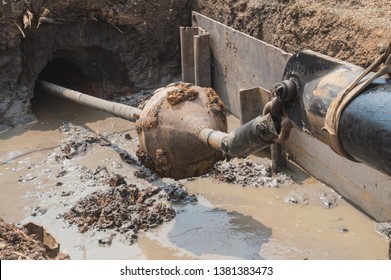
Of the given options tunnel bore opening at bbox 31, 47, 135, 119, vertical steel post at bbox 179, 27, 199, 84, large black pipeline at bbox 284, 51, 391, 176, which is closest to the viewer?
large black pipeline at bbox 284, 51, 391, 176

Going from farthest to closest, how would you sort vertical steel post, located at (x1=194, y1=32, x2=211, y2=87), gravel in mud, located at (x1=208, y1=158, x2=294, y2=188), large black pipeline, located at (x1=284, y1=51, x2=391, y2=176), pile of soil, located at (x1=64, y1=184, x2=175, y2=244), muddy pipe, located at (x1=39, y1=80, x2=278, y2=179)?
vertical steel post, located at (x1=194, y1=32, x2=211, y2=87) → gravel in mud, located at (x1=208, y1=158, x2=294, y2=188) → pile of soil, located at (x1=64, y1=184, x2=175, y2=244) → muddy pipe, located at (x1=39, y1=80, x2=278, y2=179) → large black pipeline, located at (x1=284, y1=51, x2=391, y2=176)

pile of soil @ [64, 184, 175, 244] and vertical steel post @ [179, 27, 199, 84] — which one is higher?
vertical steel post @ [179, 27, 199, 84]

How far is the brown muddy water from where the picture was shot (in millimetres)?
5738

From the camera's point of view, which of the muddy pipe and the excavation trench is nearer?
the muddy pipe

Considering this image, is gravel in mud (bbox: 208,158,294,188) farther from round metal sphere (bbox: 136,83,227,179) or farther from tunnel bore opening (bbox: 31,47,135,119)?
tunnel bore opening (bbox: 31,47,135,119)

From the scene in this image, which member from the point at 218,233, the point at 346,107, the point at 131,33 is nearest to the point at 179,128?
the point at 218,233

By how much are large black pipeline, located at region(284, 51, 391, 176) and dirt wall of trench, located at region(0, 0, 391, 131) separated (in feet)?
16.5

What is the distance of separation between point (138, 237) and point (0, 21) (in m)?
4.95

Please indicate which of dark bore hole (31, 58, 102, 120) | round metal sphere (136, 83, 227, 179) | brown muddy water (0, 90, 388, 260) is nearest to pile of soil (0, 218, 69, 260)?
round metal sphere (136, 83, 227, 179)

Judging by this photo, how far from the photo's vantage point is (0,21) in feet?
29.2

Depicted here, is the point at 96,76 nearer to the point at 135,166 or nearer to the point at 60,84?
the point at 60,84

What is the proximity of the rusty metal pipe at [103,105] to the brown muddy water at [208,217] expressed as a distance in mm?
817

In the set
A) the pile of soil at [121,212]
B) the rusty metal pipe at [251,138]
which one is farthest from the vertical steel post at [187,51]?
the rusty metal pipe at [251,138]

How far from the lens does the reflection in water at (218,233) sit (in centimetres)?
575
